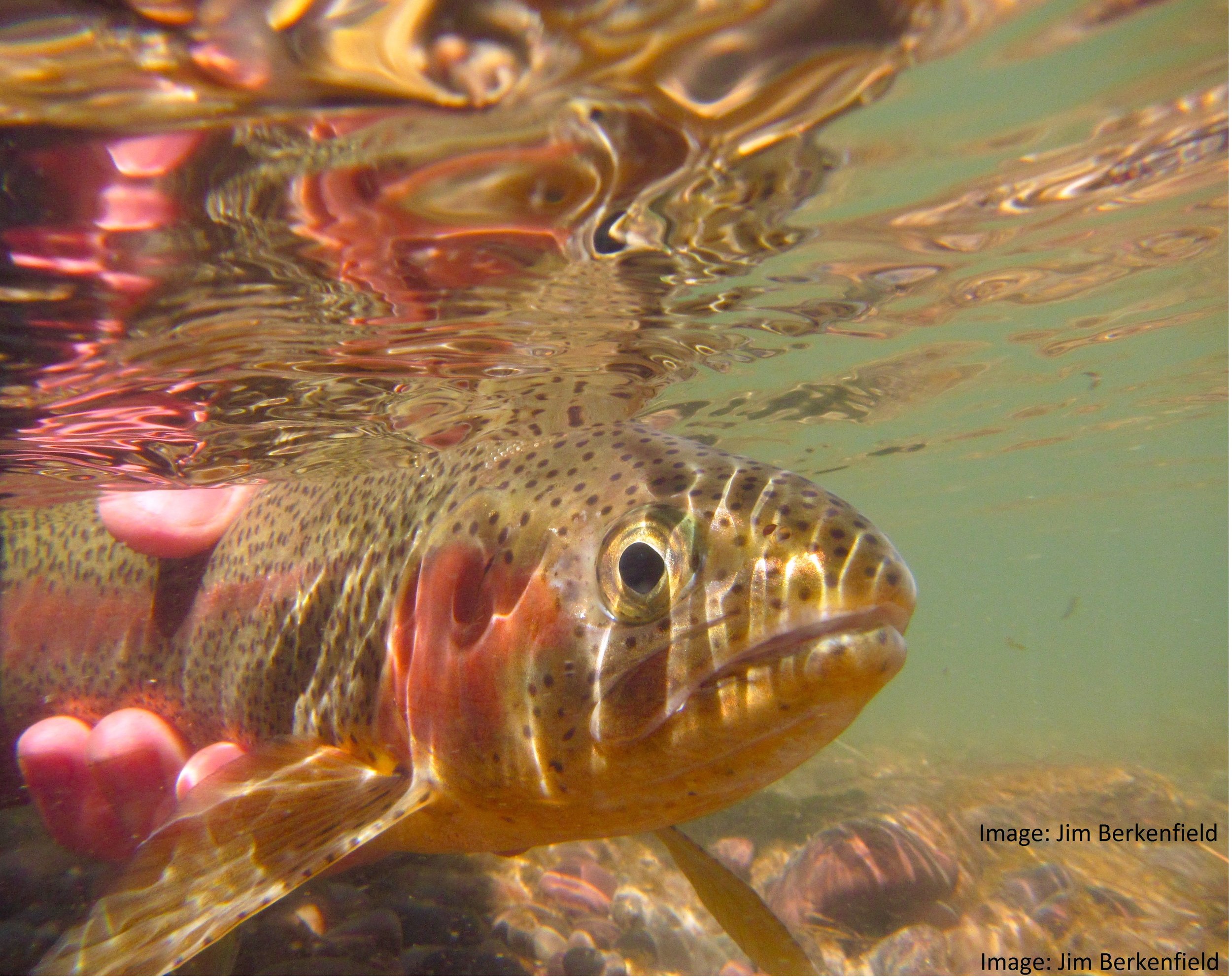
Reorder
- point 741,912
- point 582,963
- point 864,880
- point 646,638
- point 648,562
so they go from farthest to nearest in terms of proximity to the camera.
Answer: point 864,880 < point 582,963 < point 741,912 < point 648,562 < point 646,638

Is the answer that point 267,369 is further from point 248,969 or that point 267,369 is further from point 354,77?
point 248,969

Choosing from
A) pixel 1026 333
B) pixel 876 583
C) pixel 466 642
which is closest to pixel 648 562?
pixel 876 583

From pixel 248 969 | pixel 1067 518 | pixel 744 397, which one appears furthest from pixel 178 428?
pixel 1067 518

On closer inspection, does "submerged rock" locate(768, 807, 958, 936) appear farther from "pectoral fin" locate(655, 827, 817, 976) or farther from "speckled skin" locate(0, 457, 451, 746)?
"speckled skin" locate(0, 457, 451, 746)

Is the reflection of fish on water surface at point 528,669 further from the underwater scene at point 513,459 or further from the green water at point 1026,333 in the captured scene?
the green water at point 1026,333

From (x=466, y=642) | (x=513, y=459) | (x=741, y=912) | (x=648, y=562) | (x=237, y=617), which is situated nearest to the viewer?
(x=648, y=562)

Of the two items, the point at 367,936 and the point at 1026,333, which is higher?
the point at 1026,333

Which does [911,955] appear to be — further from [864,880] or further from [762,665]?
[762,665]
